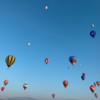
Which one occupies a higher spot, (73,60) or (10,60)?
(73,60)

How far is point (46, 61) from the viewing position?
5575 centimetres

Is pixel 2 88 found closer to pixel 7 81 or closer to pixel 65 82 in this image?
pixel 7 81

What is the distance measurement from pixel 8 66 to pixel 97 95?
2177 inches

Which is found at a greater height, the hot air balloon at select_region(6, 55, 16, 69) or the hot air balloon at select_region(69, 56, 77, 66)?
the hot air balloon at select_region(69, 56, 77, 66)

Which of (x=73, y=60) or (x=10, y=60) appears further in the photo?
(x=73, y=60)

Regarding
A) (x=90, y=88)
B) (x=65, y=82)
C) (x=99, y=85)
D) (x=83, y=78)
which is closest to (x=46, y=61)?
(x=65, y=82)

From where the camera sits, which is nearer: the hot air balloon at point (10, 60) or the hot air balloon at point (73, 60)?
the hot air balloon at point (10, 60)

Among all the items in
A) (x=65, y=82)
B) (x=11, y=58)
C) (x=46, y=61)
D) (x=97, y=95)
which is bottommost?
(x=97, y=95)

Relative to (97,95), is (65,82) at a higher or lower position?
higher

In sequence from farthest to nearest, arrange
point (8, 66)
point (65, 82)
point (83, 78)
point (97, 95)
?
1. point (97, 95)
2. point (83, 78)
3. point (65, 82)
4. point (8, 66)

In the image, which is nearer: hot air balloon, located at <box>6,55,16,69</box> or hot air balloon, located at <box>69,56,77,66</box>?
hot air balloon, located at <box>6,55,16,69</box>

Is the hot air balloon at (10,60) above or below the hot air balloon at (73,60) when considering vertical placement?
below

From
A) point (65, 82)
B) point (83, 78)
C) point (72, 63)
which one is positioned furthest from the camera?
point (83, 78)

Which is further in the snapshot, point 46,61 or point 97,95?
point 97,95
